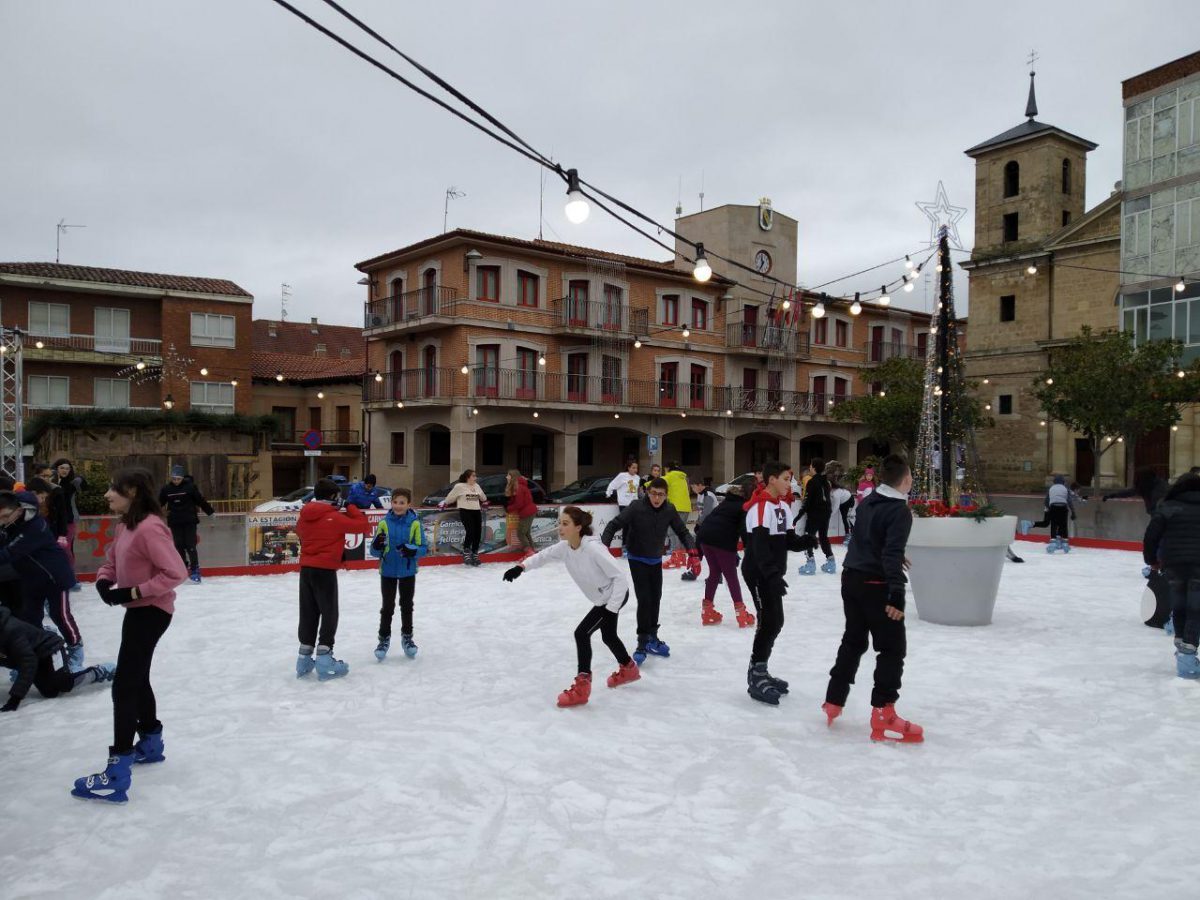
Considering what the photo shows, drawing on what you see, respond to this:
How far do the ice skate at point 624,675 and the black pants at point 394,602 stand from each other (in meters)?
2.02

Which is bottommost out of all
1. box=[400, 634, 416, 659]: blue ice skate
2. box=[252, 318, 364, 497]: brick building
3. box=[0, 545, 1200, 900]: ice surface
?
box=[0, 545, 1200, 900]: ice surface

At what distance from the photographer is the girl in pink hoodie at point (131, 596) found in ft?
14.2

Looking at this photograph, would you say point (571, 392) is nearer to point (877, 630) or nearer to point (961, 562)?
point (961, 562)

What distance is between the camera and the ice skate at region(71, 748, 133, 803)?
430cm

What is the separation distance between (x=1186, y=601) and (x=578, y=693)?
477cm

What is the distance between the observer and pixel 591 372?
106 ft

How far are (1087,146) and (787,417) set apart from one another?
Answer: 1690 centimetres

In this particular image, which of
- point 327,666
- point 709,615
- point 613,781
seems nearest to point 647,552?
point 709,615

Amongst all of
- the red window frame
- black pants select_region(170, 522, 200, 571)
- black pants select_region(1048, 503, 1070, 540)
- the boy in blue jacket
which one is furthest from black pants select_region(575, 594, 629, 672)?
the red window frame

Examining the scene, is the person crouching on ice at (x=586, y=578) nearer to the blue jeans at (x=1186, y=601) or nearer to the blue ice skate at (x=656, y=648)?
the blue ice skate at (x=656, y=648)

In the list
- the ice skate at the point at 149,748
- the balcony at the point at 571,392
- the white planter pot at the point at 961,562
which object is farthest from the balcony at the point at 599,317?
the ice skate at the point at 149,748

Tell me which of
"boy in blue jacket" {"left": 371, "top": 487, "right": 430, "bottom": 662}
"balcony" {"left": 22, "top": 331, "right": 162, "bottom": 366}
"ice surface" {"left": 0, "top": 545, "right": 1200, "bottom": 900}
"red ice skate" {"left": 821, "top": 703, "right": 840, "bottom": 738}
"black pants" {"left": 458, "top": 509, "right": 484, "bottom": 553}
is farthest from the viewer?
"balcony" {"left": 22, "top": 331, "right": 162, "bottom": 366}

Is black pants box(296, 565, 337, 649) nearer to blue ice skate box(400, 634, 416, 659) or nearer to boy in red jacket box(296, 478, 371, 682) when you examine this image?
boy in red jacket box(296, 478, 371, 682)

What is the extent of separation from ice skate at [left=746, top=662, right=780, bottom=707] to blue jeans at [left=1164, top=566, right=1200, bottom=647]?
3.32 metres
